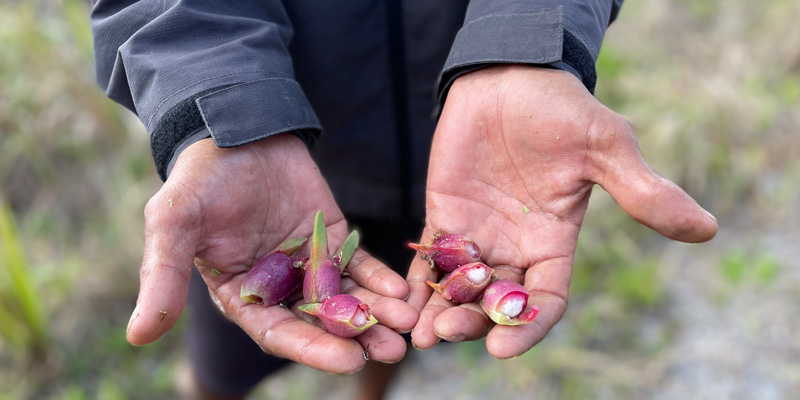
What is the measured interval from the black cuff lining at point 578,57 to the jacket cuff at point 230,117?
0.66 meters

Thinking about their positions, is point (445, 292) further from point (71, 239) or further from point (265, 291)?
point (71, 239)

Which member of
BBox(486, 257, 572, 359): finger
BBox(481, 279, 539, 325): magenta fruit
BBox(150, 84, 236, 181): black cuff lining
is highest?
BBox(150, 84, 236, 181): black cuff lining

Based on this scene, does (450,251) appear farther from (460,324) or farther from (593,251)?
(593,251)

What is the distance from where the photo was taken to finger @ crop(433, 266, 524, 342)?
1.27 m

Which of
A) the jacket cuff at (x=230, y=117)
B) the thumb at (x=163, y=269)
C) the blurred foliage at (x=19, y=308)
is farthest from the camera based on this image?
the blurred foliage at (x=19, y=308)

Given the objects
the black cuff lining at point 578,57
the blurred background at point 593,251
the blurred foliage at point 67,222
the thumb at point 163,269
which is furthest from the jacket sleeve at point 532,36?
the blurred foliage at point 67,222

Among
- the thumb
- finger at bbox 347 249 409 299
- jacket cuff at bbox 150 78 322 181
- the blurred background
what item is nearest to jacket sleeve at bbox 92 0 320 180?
jacket cuff at bbox 150 78 322 181

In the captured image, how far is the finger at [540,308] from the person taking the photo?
4.14 feet

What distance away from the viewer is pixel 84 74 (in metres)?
3.42

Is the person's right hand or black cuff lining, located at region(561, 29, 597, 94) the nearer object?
the person's right hand

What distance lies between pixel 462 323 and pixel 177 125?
2.51ft

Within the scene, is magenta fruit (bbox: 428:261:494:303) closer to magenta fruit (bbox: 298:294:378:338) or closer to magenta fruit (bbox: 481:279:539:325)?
magenta fruit (bbox: 481:279:539:325)

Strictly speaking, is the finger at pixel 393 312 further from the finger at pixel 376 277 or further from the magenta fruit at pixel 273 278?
the magenta fruit at pixel 273 278

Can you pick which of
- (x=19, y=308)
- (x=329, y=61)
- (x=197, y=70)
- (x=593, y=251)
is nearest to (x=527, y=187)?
(x=329, y=61)
